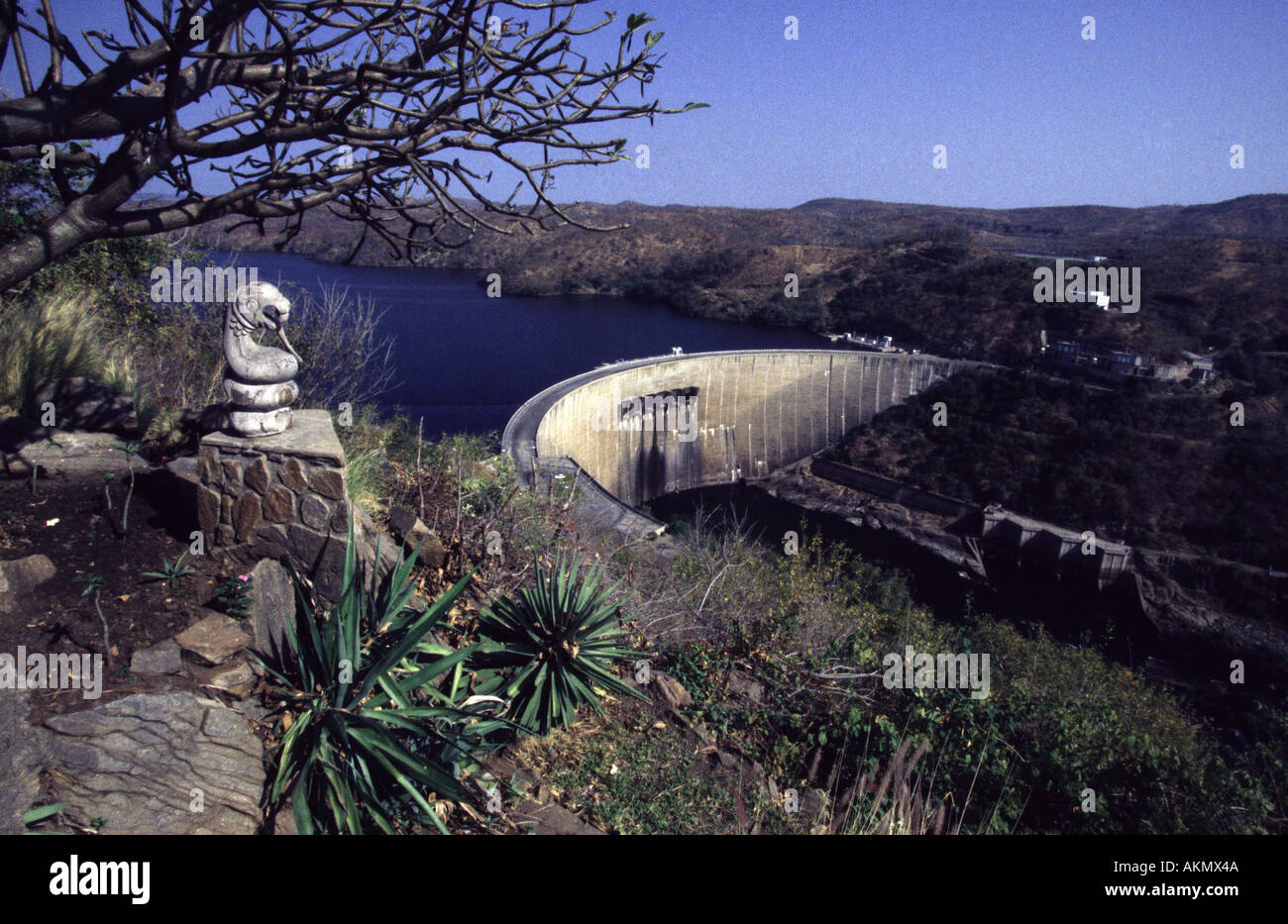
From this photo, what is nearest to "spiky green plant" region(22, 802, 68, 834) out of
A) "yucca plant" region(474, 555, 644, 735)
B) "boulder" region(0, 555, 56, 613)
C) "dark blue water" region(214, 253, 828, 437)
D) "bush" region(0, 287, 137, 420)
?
"boulder" region(0, 555, 56, 613)

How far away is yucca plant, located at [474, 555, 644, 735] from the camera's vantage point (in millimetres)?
4203

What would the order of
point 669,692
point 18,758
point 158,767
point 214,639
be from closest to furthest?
point 18,758, point 158,767, point 214,639, point 669,692

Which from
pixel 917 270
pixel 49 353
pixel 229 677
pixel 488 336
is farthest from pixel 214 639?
pixel 917 270

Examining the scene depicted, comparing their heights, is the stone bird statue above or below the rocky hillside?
below

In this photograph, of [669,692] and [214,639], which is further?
[669,692]

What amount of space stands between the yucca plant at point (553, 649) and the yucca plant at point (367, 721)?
11.4 inches

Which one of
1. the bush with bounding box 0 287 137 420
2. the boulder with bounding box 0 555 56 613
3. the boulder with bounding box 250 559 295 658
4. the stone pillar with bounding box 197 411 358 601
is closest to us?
the boulder with bounding box 0 555 56 613

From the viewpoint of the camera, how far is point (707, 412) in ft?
114

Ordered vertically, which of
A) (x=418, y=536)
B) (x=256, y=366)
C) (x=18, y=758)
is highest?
(x=256, y=366)

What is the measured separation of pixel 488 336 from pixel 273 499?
46.8 m

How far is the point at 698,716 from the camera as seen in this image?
4.92 meters

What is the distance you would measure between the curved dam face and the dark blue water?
608 cm

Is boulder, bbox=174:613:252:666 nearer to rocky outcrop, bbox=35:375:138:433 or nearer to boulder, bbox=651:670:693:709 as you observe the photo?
boulder, bbox=651:670:693:709

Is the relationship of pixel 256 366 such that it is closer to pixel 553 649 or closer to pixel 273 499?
pixel 273 499
